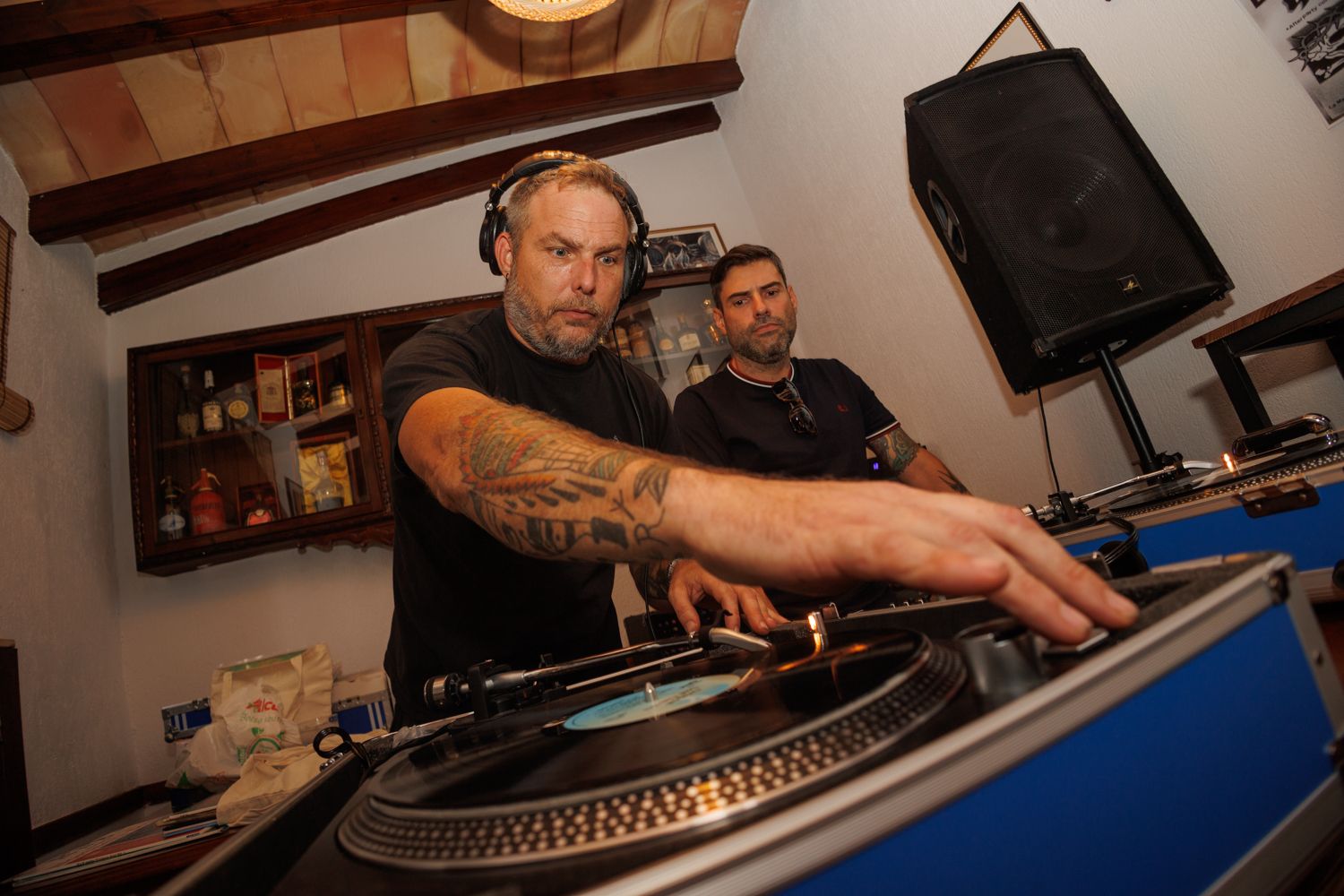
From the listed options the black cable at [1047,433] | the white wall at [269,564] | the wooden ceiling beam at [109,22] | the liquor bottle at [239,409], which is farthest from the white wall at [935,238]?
the liquor bottle at [239,409]

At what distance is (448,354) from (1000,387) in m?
1.76

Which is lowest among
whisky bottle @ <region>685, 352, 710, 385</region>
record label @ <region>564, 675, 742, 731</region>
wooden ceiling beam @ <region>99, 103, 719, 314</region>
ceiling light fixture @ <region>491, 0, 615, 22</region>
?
record label @ <region>564, 675, 742, 731</region>

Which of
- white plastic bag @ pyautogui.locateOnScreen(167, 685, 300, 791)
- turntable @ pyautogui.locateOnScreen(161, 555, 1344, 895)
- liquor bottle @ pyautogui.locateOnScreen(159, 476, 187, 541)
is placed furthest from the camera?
liquor bottle @ pyautogui.locateOnScreen(159, 476, 187, 541)

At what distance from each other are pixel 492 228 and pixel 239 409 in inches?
71.5

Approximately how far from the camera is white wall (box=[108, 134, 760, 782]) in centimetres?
254

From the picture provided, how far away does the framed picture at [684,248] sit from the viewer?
3.14 meters

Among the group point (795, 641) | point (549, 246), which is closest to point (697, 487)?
point (795, 641)

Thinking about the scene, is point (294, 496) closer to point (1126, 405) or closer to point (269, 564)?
point (269, 564)

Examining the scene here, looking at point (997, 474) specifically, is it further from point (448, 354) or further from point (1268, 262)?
point (448, 354)

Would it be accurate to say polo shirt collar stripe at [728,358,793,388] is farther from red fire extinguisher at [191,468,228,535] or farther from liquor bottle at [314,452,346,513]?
red fire extinguisher at [191,468,228,535]

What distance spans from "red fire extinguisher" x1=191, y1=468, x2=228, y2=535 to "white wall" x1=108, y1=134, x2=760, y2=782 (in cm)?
29

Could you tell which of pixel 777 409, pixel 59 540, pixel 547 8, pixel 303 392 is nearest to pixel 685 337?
pixel 777 409

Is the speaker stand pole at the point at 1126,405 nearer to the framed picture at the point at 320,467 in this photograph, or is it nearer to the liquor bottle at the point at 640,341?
the liquor bottle at the point at 640,341

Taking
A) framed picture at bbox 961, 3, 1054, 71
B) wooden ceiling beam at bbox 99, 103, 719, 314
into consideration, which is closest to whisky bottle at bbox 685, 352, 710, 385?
wooden ceiling beam at bbox 99, 103, 719, 314
